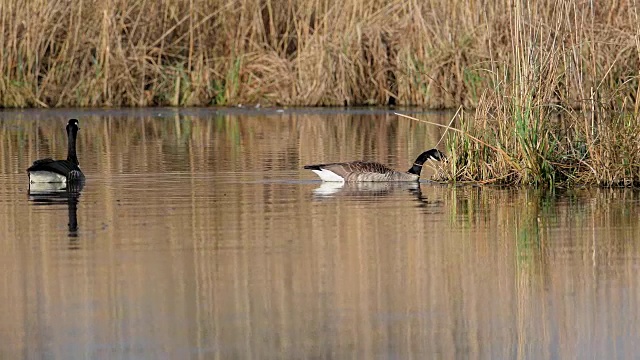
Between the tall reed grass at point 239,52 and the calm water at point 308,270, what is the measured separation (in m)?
10.4

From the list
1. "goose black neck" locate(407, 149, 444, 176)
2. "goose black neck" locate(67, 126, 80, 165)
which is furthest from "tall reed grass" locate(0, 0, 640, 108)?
"goose black neck" locate(67, 126, 80, 165)

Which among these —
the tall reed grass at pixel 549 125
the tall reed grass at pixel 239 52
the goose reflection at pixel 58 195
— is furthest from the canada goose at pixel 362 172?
the tall reed grass at pixel 239 52

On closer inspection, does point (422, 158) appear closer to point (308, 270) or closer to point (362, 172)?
point (362, 172)

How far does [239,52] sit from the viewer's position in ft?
87.7

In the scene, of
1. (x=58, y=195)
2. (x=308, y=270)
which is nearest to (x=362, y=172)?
(x=58, y=195)

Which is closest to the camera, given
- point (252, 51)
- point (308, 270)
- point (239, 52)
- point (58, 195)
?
point (308, 270)

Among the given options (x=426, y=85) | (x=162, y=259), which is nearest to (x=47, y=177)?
(x=162, y=259)

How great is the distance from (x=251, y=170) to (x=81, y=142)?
18.4 ft

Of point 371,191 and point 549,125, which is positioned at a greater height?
point 549,125

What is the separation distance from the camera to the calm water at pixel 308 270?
6449 mm

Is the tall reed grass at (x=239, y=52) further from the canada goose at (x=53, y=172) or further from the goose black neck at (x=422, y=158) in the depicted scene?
the canada goose at (x=53, y=172)

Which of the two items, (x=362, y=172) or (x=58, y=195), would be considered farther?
(x=362, y=172)

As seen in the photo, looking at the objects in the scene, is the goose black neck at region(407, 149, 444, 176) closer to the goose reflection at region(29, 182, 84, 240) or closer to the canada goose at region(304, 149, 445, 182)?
the canada goose at region(304, 149, 445, 182)

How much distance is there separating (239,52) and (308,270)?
18794mm
